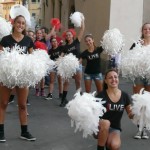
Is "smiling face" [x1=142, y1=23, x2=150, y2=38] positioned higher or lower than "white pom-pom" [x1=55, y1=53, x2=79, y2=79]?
higher

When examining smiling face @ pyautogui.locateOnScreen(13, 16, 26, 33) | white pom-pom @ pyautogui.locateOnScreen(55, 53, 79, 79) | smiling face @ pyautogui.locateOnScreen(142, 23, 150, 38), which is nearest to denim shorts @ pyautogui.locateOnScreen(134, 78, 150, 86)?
smiling face @ pyautogui.locateOnScreen(142, 23, 150, 38)

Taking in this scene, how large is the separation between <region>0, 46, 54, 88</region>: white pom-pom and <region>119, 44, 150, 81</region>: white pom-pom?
137cm

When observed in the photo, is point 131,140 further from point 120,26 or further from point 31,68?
point 120,26

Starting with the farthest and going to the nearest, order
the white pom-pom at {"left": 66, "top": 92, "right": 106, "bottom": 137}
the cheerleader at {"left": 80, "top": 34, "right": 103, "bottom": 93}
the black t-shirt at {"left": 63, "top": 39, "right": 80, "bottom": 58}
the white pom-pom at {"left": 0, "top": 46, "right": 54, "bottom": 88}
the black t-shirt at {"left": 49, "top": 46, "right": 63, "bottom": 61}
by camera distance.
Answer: the black t-shirt at {"left": 49, "top": 46, "right": 63, "bottom": 61} → the black t-shirt at {"left": 63, "top": 39, "right": 80, "bottom": 58} → the cheerleader at {"left": 80, "top": 34, "right": 103, "bottom": 93} → the white pom-pom at {"left": 0, "top": 46, "right": 54, "bottom": 88} → the white pom-pom at {"left": 66, "top": 92, "right": 106, "bottom": 137}

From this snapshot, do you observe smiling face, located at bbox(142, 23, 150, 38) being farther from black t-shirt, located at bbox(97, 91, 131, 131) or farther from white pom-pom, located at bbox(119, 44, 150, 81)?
black t-shirt, located at bbox(97, 91, 131, 131)

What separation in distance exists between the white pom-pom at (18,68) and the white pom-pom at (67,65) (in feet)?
8.28

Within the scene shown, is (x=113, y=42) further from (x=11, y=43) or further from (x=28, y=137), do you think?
(x=28, y=137)

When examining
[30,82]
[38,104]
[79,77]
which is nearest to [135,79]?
[30,82]

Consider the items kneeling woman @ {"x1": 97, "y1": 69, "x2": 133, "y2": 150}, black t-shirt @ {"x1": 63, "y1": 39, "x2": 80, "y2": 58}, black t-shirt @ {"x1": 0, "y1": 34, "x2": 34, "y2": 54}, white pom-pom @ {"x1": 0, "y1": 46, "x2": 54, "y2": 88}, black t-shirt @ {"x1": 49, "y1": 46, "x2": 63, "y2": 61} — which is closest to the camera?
kneeling woman @ {"x1": 97, "y1": 69, "x2": 133, "y2": 150}

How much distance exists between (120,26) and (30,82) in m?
9.48

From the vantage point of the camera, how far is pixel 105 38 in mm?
7227

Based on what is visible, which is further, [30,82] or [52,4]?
[52,4]

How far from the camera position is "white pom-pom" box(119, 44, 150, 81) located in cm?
567

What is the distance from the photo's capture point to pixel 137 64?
18.7ft
